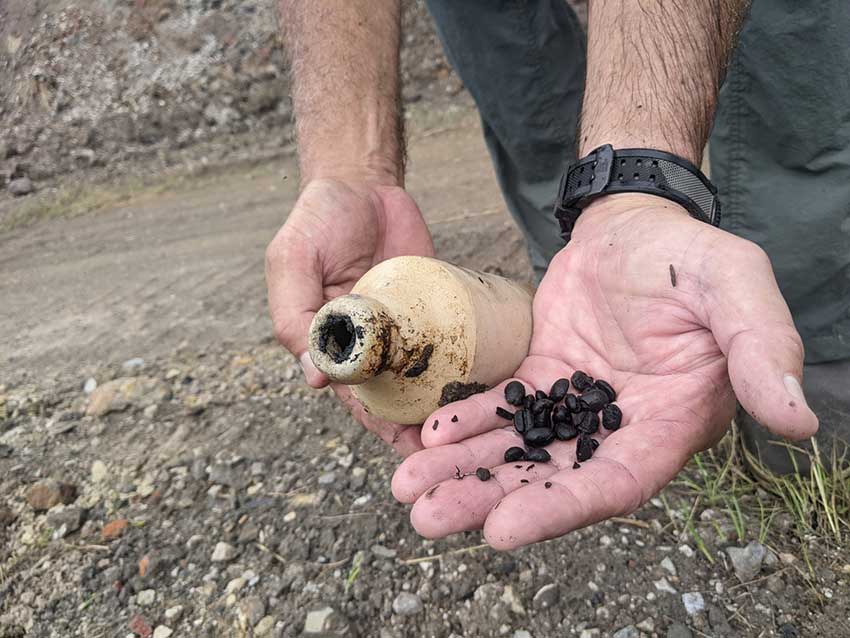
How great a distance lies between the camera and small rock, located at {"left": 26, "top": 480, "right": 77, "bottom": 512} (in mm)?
2922

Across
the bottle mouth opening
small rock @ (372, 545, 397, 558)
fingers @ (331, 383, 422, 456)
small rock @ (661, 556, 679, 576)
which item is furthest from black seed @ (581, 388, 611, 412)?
small rock @ (372, 545, 397, 558)

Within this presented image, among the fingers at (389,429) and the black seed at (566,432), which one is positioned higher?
the black seed at (566,432)

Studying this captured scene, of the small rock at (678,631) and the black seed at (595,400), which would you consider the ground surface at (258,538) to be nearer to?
the small rock at (678,631)

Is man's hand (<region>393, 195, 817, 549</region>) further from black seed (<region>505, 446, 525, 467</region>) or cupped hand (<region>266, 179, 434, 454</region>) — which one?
cupped hand (<region>266, 179, 434, 454</region>)

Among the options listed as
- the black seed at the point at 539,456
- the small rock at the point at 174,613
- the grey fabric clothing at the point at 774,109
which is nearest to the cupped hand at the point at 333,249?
the black seed at the point at 539,456

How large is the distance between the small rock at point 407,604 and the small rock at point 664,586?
0.78 metres

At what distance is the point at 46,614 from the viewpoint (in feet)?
8.16

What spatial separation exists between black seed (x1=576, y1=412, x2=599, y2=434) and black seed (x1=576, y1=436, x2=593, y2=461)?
4 cm

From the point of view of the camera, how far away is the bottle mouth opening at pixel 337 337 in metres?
1.80

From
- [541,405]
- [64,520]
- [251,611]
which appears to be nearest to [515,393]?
[541,405]

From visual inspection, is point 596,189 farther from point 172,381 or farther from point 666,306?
point 172,381

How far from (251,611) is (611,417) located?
54.6 inches

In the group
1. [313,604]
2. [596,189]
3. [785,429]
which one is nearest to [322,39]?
[596,189]

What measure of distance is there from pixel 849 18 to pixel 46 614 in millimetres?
3442
